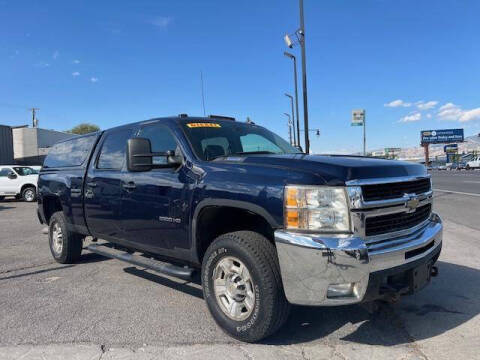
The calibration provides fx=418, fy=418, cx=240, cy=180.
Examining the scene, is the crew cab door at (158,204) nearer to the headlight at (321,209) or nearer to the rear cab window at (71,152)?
the headlight at (321,209)

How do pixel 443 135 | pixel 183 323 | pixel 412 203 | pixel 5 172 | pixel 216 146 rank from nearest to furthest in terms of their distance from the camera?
pixel 412 203
pixel 183 323
pixel 216 146
pixel 5 172
pixel 443 135

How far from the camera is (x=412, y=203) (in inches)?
134

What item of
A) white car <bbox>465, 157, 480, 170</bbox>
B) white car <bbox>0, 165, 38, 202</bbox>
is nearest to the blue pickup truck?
white car <bbox>0, 165, 38, 202</bbox>

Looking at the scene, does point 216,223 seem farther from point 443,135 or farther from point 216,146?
point 443,135

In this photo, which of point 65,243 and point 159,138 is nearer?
point 159,138

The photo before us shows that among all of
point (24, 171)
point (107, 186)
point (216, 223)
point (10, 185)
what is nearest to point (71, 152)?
point (107, 186)

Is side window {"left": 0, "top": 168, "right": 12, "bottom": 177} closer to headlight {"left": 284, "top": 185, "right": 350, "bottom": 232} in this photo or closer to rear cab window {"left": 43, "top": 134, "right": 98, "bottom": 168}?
rear cab window {"left": 43, "top": 134, "right": 98, "bottom": 168}

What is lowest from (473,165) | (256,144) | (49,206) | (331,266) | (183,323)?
(183,323)

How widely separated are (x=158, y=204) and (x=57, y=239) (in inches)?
122

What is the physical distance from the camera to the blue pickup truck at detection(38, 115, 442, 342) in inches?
117

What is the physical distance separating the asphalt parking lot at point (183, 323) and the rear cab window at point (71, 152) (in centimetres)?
157

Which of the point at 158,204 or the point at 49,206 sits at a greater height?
the point at 158,204

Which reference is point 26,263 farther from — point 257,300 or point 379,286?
point 379,286

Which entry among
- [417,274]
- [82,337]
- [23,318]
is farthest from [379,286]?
[23,318]
